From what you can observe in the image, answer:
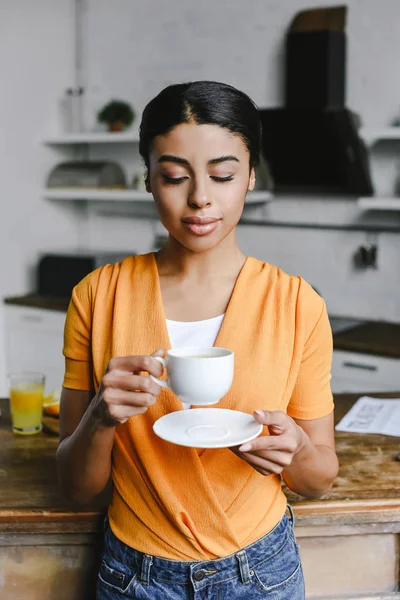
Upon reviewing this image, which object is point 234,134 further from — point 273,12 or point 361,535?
point 273,12

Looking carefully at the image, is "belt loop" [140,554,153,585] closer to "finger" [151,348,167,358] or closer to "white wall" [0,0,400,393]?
"finger" [151,348,167,358]

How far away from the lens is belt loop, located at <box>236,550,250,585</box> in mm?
1101

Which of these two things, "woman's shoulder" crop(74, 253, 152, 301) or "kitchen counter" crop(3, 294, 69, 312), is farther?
"kitchen counter" crop(3, 294, 69, 312)

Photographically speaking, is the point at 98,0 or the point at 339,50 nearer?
the point at 339,50

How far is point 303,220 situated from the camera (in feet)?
12.6

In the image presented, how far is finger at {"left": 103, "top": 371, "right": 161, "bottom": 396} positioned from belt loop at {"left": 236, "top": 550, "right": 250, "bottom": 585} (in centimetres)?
32

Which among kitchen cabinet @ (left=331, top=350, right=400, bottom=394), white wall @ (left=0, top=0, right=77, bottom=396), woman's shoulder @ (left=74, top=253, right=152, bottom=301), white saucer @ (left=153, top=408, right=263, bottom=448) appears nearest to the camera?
white saucer @ (left=153, top=408, right=263, bottom=448)

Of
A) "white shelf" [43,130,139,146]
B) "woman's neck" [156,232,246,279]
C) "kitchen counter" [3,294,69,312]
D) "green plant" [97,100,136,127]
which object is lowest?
"kitchen counter" [3,294,69,312]

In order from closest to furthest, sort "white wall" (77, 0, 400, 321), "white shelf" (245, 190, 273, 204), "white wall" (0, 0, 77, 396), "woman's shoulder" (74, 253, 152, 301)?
"woman's shoulder" (74, 253, 152, 301) < "white wall" (77, 0, 400, 321) < "white shelf" (245, 190, 273, 204) < "white wall" (0, 0, 77, 396)

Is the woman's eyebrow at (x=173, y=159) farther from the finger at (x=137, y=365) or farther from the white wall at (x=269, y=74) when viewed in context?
the white wall at (x=269, y=74)

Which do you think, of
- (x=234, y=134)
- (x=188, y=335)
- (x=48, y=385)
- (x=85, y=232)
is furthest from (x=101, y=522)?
(x=85, y=232)

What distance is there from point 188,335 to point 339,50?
2681 millimetres

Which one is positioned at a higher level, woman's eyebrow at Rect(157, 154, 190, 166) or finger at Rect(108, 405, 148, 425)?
woman's eyebrow at Rect(157, 154, 190, 166)

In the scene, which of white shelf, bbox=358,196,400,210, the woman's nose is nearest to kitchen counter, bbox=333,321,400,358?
white shelf, bbox=358,196,400,210
